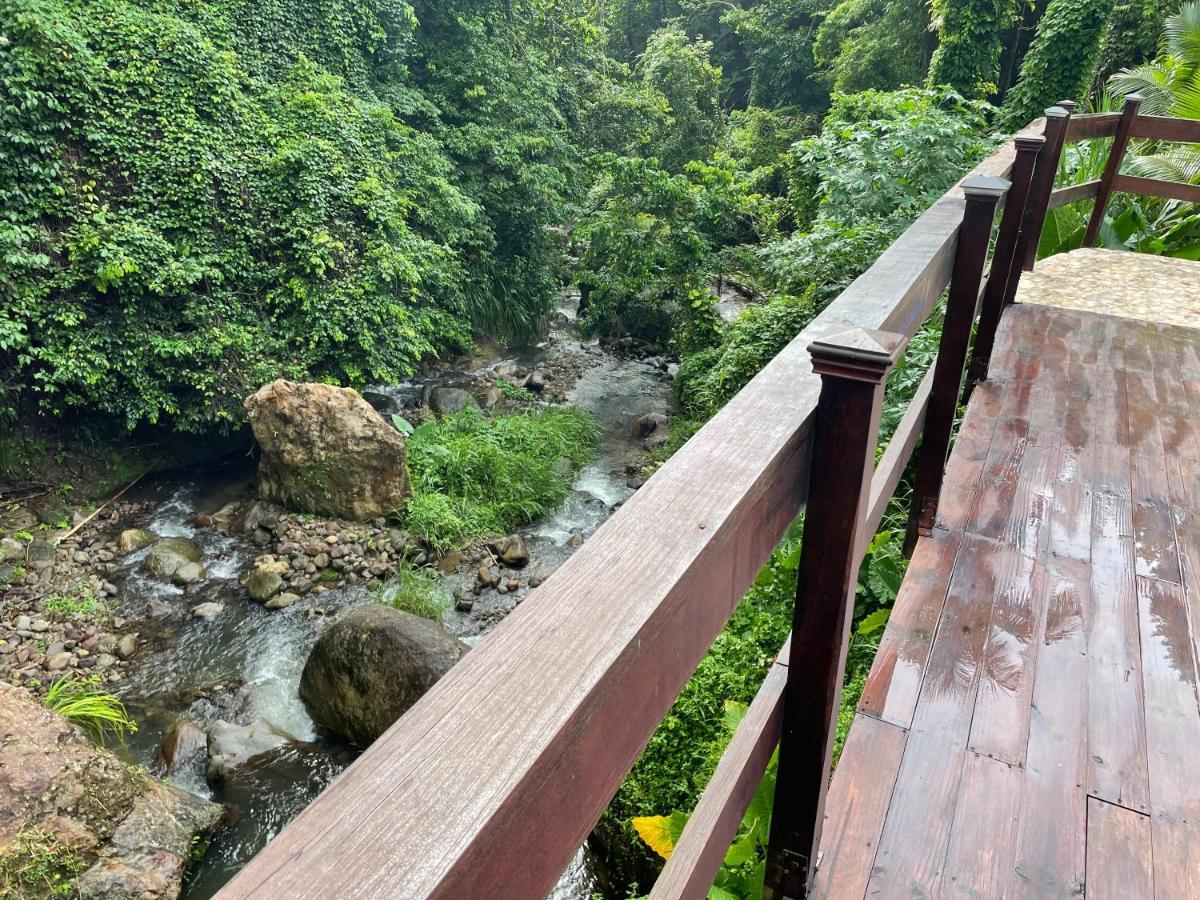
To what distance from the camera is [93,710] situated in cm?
507

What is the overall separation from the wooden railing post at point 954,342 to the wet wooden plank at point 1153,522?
0.55 metres

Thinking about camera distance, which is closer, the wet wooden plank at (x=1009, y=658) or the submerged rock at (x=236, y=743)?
the wet wooden plank at (x=1009, y=658)

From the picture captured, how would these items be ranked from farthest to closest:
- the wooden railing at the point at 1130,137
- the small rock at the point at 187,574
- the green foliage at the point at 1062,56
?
the green foliage at the point at 1062,56, the small rock at the point at 187,574, the wooden railing at the point at 1130,137

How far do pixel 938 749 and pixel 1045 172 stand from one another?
9.97 feet

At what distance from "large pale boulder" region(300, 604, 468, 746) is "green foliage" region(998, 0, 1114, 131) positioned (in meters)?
11.3

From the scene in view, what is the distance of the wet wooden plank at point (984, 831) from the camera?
1258 millimetres

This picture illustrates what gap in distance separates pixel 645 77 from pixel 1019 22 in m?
7.44

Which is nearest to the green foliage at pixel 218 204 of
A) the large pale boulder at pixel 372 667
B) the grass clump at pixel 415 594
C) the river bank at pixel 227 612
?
the river bank at pixel 227 612

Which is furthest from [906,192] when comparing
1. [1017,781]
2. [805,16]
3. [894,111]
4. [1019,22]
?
[805,16]

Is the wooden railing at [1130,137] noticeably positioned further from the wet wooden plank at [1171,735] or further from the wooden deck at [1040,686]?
the wet wooden plank at [1171,735]

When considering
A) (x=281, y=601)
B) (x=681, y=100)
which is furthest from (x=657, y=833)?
(x=681, y=100)

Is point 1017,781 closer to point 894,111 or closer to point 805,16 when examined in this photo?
point 894,111

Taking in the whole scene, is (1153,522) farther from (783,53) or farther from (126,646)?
(783,53)

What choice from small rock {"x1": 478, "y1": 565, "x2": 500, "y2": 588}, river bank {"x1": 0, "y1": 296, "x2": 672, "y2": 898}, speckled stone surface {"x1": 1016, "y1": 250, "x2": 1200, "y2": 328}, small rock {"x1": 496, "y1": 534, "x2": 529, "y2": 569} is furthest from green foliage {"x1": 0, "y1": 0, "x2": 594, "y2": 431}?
speckled stone surface {"x1": 1016, "y1": 250, "x2": 1200, "y2": 328}
